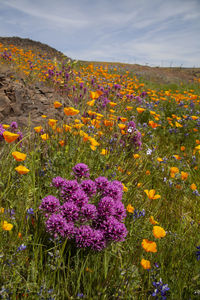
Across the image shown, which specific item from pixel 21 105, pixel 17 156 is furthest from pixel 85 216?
pixel 21 105

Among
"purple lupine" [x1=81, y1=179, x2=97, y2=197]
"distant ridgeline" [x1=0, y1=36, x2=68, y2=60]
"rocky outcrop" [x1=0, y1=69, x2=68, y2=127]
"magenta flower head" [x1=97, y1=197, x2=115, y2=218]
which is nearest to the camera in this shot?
"magenta flower head" [x1=97, y1=197, x2=115, y2=218]

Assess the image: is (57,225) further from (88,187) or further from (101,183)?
(101,183)

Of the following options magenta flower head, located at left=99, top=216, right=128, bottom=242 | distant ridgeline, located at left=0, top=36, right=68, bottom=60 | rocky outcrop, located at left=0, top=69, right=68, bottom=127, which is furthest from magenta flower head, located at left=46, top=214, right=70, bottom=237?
distant ridgeline, located at left=0, top=36, right=68, bottom=60

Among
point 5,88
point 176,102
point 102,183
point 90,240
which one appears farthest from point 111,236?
point 176,102

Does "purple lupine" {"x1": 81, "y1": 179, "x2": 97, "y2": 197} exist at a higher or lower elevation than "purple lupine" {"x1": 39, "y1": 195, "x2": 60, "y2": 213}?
higher

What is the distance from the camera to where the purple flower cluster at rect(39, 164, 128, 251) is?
1.42 meters

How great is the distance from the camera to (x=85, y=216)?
4.94 ft

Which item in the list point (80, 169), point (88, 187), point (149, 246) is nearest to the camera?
point (149, 246)

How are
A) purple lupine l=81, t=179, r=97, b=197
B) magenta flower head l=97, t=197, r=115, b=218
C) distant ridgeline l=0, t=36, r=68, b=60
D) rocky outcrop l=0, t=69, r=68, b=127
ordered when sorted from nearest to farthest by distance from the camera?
magenta flower head l=97, t=197, r=115, b=218 < purple lupine l=81, t=179, r=97, b=197 < rocky outcrop l=0, t=69, r=68, b=127 < distant ridgeline l=0, t=36, r=68, b=60

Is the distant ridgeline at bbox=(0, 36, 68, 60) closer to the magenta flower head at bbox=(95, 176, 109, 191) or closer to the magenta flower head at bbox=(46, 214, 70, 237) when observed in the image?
the magenta flower head at bbox=(95, 176, 109, 191)

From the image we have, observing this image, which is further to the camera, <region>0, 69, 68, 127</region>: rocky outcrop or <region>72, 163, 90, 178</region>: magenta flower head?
<region>0, 69, 68, 127</region>: rocky outcrop

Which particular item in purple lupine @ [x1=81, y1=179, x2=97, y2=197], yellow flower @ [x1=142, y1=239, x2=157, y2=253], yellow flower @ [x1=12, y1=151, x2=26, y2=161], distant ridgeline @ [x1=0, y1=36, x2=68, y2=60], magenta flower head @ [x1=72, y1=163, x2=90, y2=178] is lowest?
yellow flower @ [x1=142, y1=239, x2=157, y2=253]

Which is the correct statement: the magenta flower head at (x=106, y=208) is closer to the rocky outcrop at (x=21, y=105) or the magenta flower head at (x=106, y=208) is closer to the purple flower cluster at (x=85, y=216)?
the purple flower cluster at (x=85, y=216)

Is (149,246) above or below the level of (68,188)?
below
